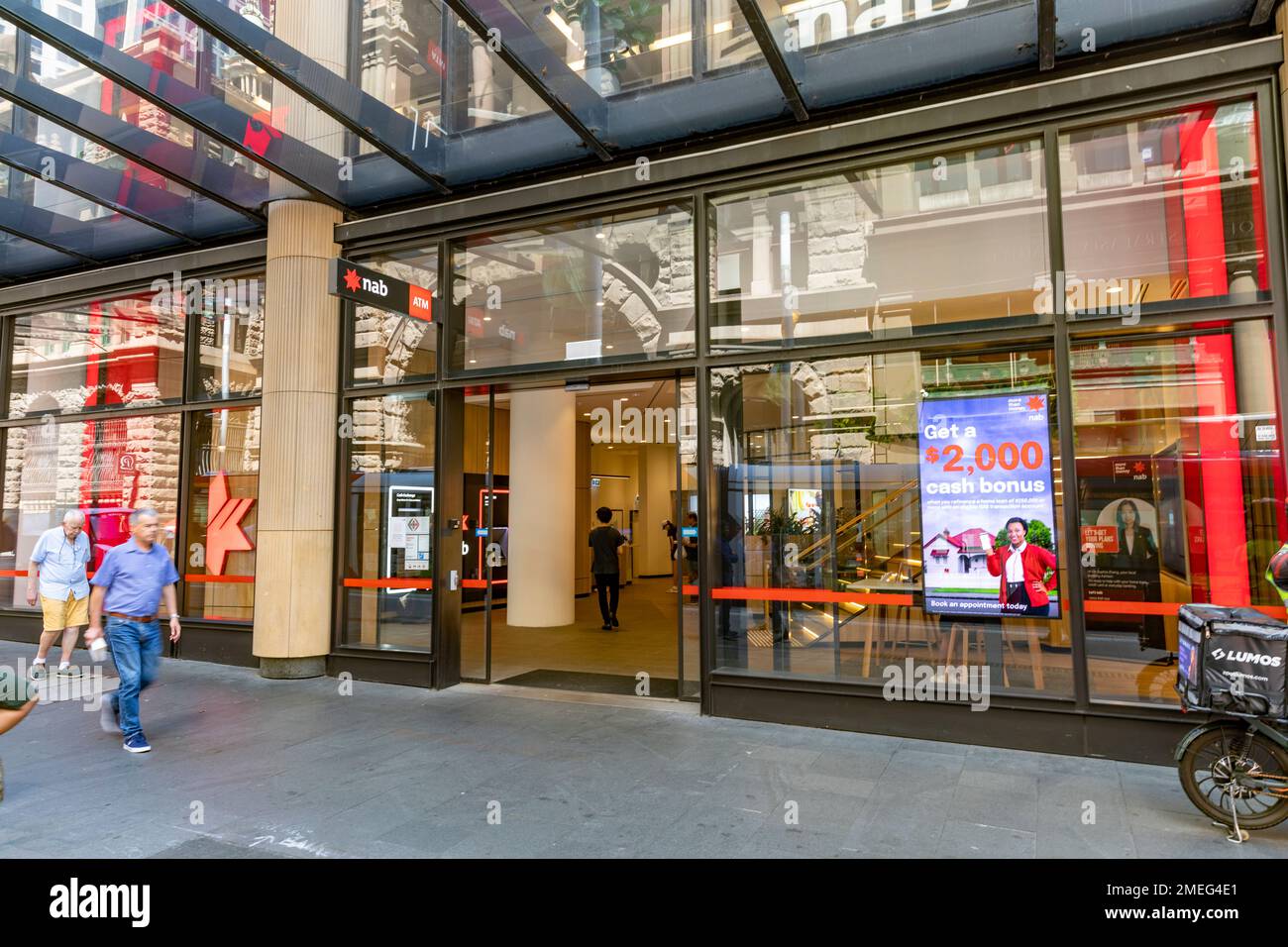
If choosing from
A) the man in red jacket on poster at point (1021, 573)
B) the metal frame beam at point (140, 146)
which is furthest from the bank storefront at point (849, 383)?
the metal frame beam at point (140, 146)

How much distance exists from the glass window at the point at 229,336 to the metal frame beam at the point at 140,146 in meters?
1.37

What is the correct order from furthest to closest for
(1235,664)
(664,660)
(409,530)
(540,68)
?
1. (664,660)
2. (409,530)
3. (540,68)
4. (1235,664)

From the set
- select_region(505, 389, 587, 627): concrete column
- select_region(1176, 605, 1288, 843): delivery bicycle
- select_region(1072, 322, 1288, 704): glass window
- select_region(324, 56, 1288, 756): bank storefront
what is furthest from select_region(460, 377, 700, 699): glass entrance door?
select_region(1176, 605, 1288, 843): delivery bicycle

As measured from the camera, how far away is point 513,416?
472 inches

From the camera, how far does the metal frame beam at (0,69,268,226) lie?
682 centimetres

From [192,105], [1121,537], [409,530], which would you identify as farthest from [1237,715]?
[192,105]

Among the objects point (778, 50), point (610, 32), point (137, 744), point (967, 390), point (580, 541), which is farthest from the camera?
point (580, 541)

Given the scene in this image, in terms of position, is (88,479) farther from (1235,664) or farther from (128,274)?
(1235,664)

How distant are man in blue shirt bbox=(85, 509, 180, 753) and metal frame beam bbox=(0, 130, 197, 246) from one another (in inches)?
172

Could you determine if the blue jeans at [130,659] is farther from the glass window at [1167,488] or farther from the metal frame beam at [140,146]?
the glass window at [1167,488]

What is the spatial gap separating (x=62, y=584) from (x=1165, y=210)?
10974 millimetres

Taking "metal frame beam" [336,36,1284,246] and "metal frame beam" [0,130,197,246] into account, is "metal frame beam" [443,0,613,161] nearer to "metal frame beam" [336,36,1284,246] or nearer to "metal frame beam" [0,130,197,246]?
"metal frame beam" [336,36,1284,246]

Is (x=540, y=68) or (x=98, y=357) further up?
(x=540, y=68)

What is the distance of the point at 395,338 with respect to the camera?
8.36m
